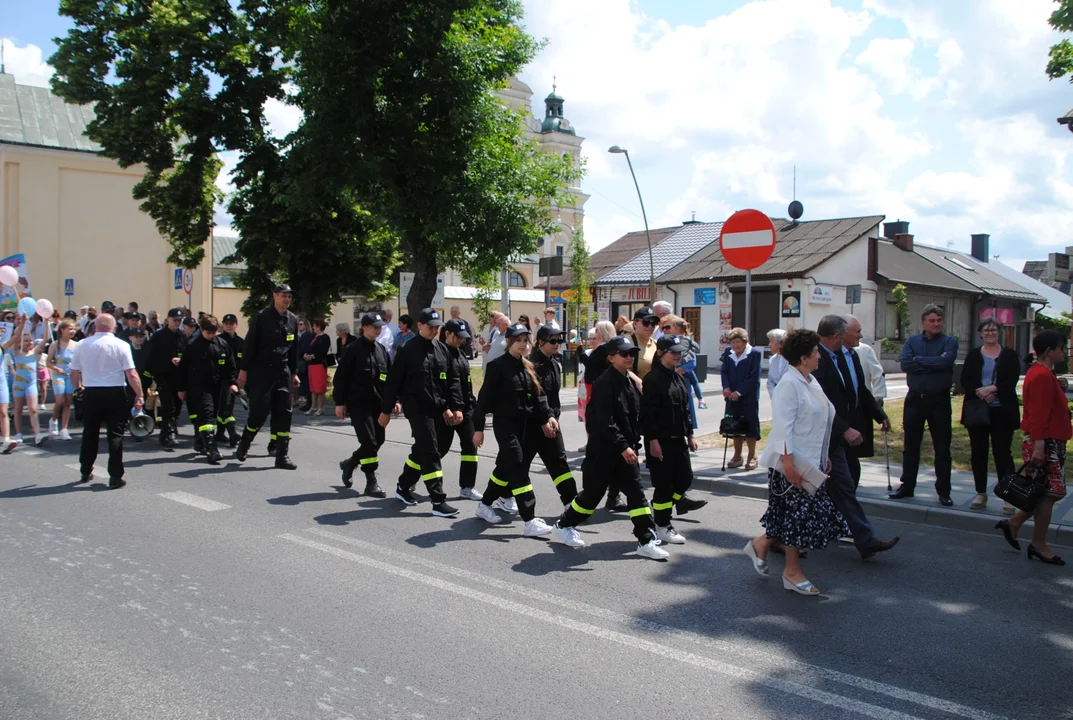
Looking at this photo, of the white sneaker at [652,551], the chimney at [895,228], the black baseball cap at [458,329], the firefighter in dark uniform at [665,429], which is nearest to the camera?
the white sneaker at [652,551]

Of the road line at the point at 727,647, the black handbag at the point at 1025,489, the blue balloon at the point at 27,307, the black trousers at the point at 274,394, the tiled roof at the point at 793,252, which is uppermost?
the tiled roof at the point at 793,252

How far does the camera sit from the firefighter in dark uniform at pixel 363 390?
879 cm

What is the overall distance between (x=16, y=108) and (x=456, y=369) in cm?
3784

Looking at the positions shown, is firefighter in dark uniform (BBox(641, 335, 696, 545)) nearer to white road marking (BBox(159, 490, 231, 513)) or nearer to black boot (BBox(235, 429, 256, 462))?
white road marking (BBox(159, 490, 231, 513))

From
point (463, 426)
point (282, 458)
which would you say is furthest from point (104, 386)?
point (463, 426)

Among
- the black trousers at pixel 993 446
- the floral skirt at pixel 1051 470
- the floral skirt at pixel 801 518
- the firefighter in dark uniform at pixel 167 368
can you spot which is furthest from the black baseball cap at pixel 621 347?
the firefighter in dark uniform at pixel 167 368

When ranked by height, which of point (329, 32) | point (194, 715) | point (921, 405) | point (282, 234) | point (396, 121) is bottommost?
point (194, 715)

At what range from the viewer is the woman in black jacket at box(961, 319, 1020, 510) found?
768cm

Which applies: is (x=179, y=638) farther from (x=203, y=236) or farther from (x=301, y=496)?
(x=203, y=236)

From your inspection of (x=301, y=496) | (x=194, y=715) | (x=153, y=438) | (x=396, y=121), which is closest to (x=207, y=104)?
(x=396, y=121)

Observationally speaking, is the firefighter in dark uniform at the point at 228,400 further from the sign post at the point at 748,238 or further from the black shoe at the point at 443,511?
the sign post at the point at 748,238

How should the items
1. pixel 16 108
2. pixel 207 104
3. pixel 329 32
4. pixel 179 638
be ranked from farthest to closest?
1. pixel 16 108
2. pixel 207 104
3. pixel 329 32
4. pixel 179 638

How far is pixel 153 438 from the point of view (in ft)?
41.0

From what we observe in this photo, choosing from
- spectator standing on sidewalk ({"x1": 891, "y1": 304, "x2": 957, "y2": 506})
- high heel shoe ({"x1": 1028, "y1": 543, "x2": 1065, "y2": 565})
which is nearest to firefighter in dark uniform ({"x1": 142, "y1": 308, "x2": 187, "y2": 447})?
spectator standing on sidewalk ({"x1": 891, "y1": 304, "x2": 957, "y2": 506})
